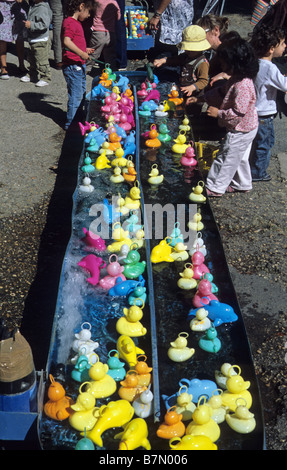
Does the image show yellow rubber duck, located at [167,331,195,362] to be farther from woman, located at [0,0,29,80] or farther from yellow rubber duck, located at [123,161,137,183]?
woman, located at [0,0,29,80]

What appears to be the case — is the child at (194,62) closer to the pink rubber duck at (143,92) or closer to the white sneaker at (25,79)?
the pink rubber duck at (143,92)

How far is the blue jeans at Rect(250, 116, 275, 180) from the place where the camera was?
5.71m

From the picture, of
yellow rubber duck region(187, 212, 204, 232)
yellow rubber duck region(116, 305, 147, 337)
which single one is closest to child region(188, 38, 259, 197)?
yellow rubber duck region(187, 212, 204, 232)

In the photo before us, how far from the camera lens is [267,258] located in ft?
15.7

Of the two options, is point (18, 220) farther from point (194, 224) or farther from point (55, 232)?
point (194, 224)

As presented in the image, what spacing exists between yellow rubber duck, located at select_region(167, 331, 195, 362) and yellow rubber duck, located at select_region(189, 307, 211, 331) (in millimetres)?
185

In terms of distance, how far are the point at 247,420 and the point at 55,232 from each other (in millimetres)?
2862

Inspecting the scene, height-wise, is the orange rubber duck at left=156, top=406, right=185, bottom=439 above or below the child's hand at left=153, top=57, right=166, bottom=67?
below

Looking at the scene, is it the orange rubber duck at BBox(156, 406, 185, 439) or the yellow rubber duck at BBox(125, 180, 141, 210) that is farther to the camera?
the yellow rubber duck at BBox(125, 180, 141, 210)

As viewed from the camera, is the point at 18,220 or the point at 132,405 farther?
the point at 18,220

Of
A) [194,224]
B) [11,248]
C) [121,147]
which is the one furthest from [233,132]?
[11,248]

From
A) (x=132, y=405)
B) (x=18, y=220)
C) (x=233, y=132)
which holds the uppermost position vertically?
(x=233, y=132)

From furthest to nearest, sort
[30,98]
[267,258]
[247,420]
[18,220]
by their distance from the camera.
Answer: [30,98] < [18,220] < [267,258] < [247,420]

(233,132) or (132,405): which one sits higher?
(233,132)
